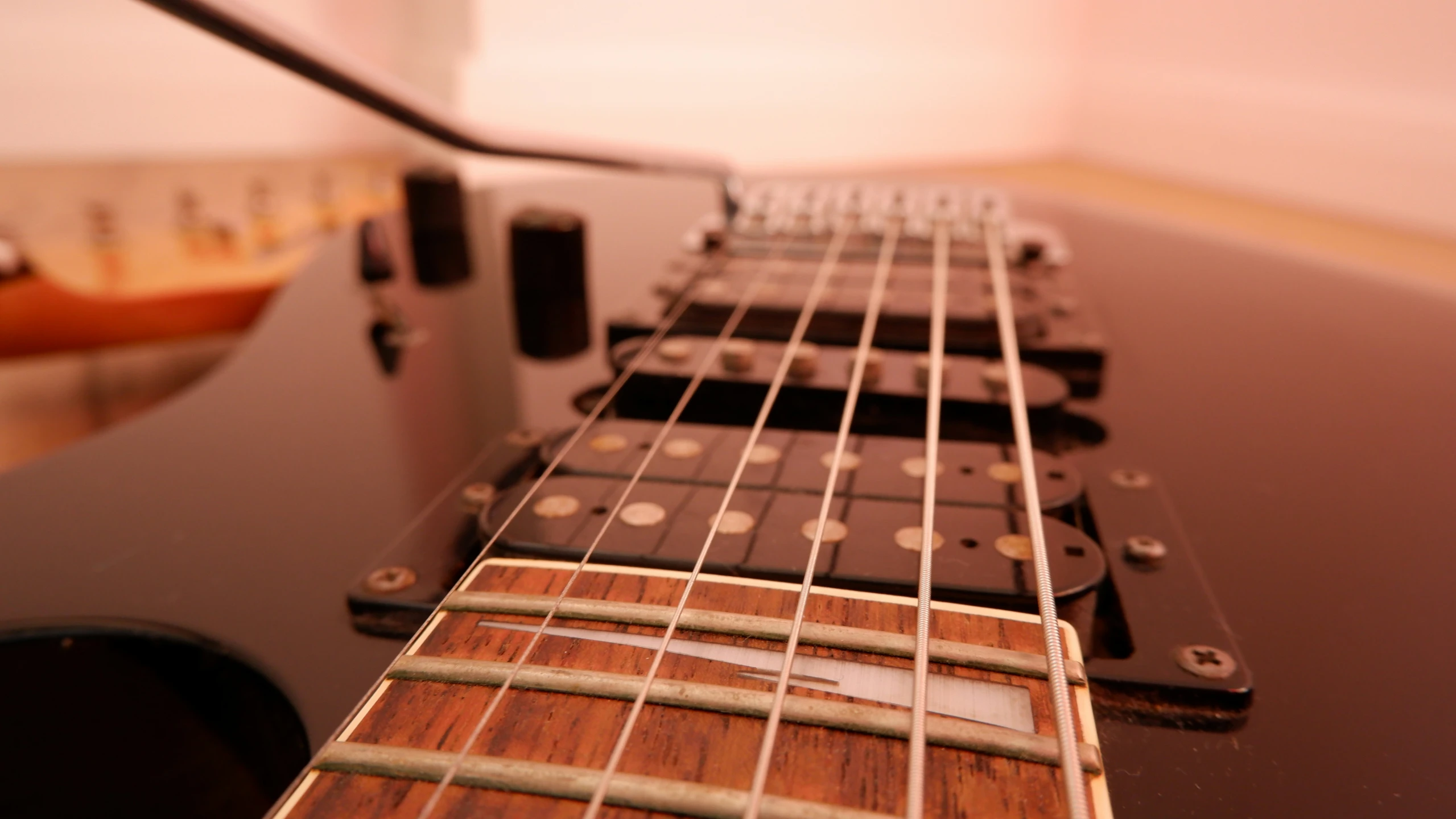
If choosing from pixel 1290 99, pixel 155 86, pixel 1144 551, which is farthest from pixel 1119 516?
pixel 155 86

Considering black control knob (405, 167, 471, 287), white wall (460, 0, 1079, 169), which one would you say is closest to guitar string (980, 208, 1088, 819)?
black control knob (405, 167, 471, 287)

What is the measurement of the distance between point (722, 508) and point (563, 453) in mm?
119

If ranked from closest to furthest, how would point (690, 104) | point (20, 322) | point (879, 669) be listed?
point (879, 669), point (20, 322), point (690, 104)

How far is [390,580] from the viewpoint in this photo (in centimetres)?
43

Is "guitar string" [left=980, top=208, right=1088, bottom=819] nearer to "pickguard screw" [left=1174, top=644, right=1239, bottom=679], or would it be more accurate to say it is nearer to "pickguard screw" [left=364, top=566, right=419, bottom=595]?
"pickguard screw" [left=1174, top=644, right=1239, bottom=679]

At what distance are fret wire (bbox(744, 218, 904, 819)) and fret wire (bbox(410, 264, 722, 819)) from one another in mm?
89

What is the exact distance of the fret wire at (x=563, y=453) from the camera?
0.28 meters

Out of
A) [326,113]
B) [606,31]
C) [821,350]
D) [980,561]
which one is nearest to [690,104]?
[606,31]

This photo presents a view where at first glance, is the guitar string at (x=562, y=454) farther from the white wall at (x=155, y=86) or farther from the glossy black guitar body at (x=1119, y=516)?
the white wall at (x=155, y=86)

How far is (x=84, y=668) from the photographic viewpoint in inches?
16.6

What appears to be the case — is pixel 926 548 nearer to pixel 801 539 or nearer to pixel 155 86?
pixel 801 539

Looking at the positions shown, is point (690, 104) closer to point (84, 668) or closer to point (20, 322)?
point (20, 322)

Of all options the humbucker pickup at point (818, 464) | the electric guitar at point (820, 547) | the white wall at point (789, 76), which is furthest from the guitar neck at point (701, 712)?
the white wall at point (789, 76)

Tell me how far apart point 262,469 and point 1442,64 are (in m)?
1.47
